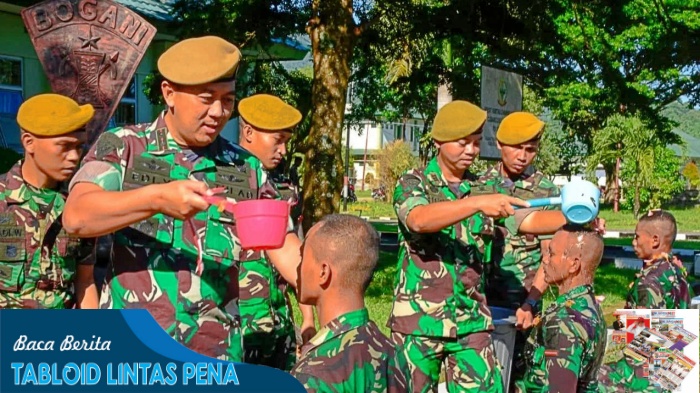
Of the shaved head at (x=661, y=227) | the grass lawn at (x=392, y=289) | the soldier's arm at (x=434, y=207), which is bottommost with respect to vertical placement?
the grass lawn at (x=392, y=289)

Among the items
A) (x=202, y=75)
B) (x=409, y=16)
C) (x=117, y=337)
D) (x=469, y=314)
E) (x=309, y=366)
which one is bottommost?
(x=469, y=314)

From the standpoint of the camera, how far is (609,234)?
102 feet

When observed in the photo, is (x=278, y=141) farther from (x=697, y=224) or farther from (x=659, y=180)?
(x=659, y=180)

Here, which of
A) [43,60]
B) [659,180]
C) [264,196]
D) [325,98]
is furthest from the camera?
[659,180]

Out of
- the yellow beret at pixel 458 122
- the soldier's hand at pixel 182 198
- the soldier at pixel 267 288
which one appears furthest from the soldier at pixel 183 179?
the yellow beret at pixel 458 122

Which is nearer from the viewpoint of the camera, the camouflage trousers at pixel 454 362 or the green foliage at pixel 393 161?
the camouflage trousers at pixel 454 362

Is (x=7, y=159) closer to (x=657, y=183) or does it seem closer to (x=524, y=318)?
(x=524, y=318)

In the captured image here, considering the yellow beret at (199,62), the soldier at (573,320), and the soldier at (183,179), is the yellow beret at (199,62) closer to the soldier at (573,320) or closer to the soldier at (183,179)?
the soldier at (183,179)

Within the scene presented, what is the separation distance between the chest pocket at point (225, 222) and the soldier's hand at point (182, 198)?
592 mm

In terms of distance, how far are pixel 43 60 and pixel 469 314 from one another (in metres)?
6.05

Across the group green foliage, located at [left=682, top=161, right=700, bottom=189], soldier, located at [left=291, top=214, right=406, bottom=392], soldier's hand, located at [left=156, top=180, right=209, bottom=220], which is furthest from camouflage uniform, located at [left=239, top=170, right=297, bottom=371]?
green foliage, located at [left=682, top=161, right=700, bottom=189]

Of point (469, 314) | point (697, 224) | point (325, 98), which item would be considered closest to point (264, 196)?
point (469, 314)

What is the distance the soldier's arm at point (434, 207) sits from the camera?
14.5ft

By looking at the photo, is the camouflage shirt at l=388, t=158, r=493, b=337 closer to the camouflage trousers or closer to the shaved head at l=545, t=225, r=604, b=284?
the camouflage trousers
